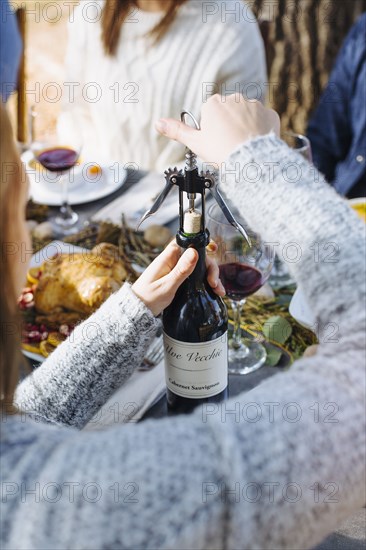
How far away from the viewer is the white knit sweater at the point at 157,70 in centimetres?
210

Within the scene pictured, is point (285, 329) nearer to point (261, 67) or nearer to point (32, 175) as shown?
point (32, 175)

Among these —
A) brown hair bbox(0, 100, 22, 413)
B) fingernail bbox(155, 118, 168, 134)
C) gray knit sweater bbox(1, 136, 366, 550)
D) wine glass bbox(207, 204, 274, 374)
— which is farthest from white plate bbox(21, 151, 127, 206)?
gray knit sweater bbox(1, 136, 366, 550)

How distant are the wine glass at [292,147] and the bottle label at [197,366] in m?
0.45

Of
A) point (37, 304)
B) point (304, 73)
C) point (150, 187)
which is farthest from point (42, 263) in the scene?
point (304, 73)

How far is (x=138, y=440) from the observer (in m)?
0.59

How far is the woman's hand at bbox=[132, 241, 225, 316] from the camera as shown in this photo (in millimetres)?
880

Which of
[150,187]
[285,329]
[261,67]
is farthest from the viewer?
[261,67]

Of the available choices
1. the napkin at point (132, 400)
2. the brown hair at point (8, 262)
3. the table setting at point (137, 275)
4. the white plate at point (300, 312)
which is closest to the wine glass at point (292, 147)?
the table setting at point (137, 275)

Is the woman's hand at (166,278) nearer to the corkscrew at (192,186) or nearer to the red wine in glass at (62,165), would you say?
the corkscrew at (192,186)

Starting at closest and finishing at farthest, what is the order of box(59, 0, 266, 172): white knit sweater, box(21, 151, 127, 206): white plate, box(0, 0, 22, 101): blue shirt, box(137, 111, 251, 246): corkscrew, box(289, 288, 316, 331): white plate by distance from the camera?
1. box(137, 111, 251, 246): corkscrew
2. box(289, 288, 316, 331): white plate
3. box(21, 151, 127, 206): white plate
4. box(0, 0, 22, 101): blue shirt
5. box(59, 0, 266, 172): white knit sweater

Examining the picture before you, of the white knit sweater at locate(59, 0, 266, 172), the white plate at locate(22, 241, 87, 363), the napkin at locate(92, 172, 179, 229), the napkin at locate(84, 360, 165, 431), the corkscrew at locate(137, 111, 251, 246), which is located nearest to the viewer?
the corkscrew at locate(137, 111, 251, 246)

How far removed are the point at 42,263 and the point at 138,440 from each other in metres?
0.87

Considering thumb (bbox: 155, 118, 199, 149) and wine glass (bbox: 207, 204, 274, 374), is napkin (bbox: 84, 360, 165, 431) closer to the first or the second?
wine glass (bbox: 207, 204, 274, 374)

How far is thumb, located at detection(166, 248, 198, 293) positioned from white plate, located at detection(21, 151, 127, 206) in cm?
84
